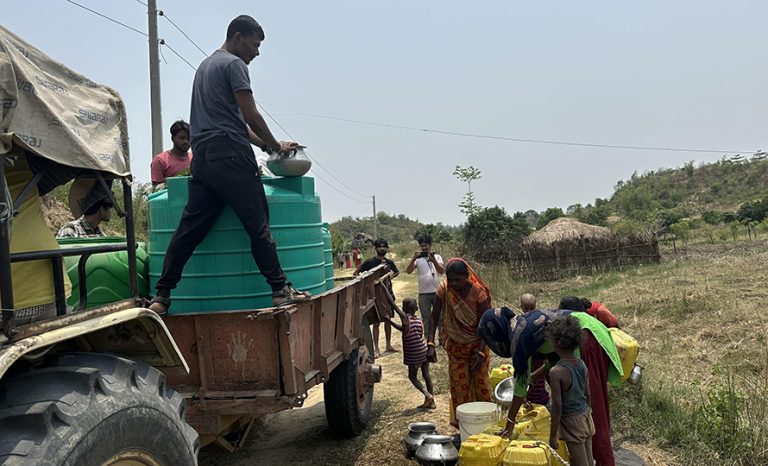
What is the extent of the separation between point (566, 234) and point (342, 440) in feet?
64.3

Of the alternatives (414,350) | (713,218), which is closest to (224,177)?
(414,350)

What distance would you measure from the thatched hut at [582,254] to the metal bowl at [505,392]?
1737 centimetres

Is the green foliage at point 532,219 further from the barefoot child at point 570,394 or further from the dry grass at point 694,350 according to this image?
the barefoot child at point 570,394

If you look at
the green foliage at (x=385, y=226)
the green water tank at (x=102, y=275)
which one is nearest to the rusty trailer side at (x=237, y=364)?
the green water tank at (x=102, y=275)

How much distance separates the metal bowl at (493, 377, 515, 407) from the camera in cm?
405

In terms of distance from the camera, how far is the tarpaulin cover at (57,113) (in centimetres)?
171

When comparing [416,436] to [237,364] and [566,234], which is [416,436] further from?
[566,234]

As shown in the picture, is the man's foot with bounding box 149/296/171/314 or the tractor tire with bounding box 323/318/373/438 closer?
the man's foot with bounding box 149/296/171/314

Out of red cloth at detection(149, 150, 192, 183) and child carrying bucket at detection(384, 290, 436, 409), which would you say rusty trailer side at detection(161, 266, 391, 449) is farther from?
child carrying bucket at detection(384, 290, 436, 409)

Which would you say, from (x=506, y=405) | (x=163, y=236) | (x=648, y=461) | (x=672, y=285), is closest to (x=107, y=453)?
(x=163, y=236)

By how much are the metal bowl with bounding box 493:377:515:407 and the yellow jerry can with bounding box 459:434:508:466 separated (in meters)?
0.68

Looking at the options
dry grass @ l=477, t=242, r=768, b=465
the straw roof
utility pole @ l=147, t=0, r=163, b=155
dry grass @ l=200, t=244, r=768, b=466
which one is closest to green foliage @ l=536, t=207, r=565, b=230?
the straw roof

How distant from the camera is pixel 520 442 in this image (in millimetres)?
3236

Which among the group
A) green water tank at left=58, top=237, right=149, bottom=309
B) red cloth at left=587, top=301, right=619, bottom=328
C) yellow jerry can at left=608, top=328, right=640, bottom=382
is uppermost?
green water tank at left=58, top=237, right=149, bottom=309
